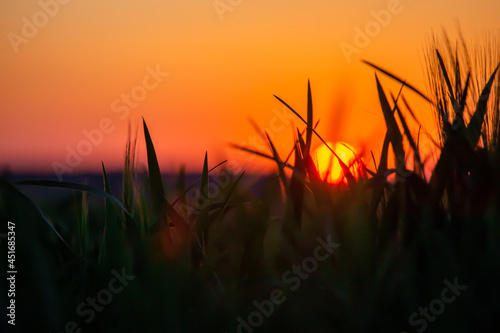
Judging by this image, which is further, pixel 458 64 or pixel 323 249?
pixel 458 64

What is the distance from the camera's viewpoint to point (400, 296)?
57 cm

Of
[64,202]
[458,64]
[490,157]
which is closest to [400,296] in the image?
[490,157]

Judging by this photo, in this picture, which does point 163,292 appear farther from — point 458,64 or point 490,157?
point 458,64

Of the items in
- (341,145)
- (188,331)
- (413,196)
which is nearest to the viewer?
(188,331)

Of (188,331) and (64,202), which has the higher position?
(64,202)

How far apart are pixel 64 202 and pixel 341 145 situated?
492mm

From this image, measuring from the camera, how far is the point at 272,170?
762mm

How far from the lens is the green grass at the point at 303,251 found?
0.55 metres

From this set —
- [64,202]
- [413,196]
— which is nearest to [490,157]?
[413,196]

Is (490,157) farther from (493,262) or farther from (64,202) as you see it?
(64,202)

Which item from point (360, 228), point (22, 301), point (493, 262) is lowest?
point (493, 262)

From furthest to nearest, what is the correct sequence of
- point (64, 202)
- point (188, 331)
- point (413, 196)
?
point (64, 202) < point (413, 196) < point (188, 331)

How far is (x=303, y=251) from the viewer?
615 mm

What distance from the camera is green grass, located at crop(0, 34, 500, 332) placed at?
21.6 inches
